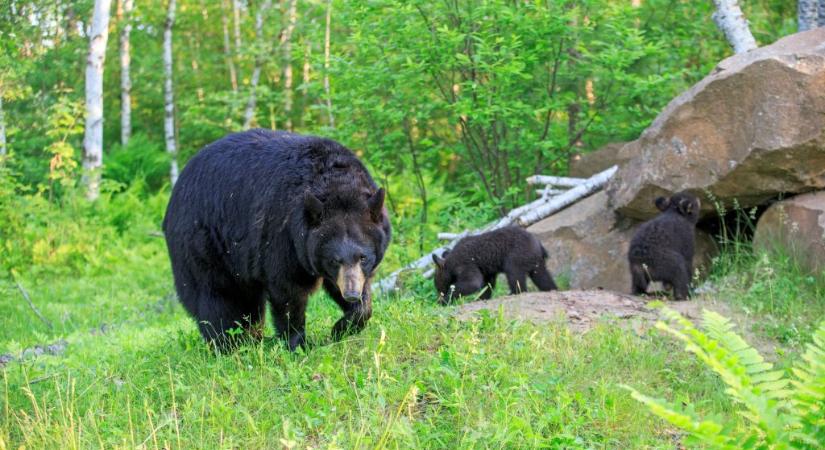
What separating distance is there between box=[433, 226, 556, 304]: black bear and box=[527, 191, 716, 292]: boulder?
67cm

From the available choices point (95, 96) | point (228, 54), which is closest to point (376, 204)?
point (95, 96)

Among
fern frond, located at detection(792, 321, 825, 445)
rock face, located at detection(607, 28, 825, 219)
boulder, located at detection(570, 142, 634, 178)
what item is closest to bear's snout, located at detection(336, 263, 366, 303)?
fern frond, located at detection(792, 321, 825, 445)

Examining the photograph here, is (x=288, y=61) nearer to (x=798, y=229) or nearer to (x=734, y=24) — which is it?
(x=734, y=24)

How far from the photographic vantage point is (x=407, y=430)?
4895 mm

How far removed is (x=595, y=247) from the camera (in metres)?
10.4

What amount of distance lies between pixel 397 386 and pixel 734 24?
25.6 ft

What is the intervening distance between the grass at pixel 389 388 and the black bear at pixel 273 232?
13.7 inches

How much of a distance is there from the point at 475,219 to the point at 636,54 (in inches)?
123

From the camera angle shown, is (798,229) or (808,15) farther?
(808,15)

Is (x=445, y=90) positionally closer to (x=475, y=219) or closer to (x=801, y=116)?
(x=475, y=219)

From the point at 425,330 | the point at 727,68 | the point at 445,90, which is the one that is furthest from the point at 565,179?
the point at 425,330

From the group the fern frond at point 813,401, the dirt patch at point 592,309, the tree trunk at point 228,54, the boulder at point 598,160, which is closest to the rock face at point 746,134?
the dirt patch at point 592,309

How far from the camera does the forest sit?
205 inches

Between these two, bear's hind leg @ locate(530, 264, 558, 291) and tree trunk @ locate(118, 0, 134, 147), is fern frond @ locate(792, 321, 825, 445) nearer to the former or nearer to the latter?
bear's hind leg @ locate(530, 264, 558, 291)
